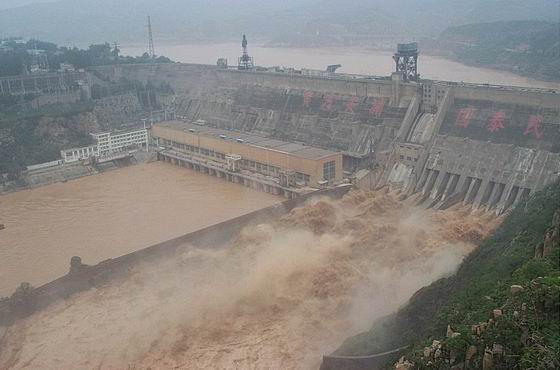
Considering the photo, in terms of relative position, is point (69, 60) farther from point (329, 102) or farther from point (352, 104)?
point (352, 104)

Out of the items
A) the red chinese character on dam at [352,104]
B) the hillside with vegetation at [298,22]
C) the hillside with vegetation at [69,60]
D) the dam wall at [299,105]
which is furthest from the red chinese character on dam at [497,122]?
the hillside with vegetation at [298,22]

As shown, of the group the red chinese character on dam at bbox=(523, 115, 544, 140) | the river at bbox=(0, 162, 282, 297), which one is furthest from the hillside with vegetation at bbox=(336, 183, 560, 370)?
the river at bbox=(0, 162, 282, 297)

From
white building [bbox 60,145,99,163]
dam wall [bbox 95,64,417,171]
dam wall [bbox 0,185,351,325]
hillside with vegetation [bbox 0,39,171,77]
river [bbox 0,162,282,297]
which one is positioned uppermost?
hillside with vegetation [bbox 0,39,171,77]

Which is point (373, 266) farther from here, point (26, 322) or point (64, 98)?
point (64, 98)

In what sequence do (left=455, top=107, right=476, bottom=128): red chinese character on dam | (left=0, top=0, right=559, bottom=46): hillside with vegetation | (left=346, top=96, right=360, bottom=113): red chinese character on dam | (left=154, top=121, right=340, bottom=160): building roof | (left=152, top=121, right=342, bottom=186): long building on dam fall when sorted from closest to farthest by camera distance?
(left=455, top=107, right=476, bottom=128): red chinese character on dam, (left=152, top=121, right=342, bottom=186): long building on dam, (left=154, top=121, right=340, bottom=160): building roof, (left=346, top=96, right=360, bottom=113): red chinese character on dam, (left=0, top=0, right=559, bottom=46): hillside with vegetation

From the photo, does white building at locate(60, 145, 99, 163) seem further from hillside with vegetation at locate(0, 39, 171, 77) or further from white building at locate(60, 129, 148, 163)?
hillside with vegetation at locate(0, 39, 171, 77)

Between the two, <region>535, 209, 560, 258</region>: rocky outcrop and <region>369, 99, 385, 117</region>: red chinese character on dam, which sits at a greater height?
<region>535, 209, 560, 258</region>: rocky outcrop

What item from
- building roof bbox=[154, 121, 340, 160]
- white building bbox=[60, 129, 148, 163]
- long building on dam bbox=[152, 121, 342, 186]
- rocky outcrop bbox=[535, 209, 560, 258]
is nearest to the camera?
rocky outcrop bbox=[535, 209, 560, 258]

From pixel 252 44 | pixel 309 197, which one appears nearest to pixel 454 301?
pixel 309 197
